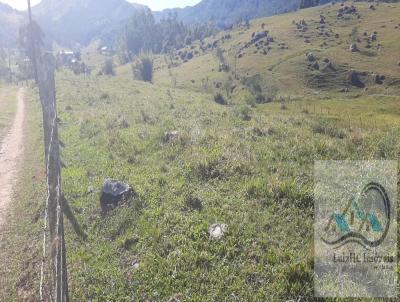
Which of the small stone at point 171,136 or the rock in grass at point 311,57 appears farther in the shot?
the rock in grass at point 311,57

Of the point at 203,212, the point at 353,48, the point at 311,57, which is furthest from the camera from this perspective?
the point at 353,48

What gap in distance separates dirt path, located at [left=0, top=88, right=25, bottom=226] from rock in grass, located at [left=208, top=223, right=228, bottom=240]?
10.9 m

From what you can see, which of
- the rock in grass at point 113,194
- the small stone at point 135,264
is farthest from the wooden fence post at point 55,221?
the small stone at point 135,264

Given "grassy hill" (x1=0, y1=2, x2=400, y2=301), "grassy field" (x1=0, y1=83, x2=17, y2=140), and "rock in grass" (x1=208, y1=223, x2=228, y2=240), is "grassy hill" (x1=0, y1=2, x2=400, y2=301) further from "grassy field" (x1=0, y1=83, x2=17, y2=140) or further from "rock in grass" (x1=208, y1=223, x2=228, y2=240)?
"grassy field" (x1=0, y1=83, x2=17, y2=140)

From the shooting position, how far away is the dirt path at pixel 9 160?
2037cm

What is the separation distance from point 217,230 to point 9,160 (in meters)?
20.4

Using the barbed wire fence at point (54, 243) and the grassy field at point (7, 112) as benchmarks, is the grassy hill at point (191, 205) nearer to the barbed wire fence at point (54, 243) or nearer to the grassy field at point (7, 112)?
the barbed wire fence at point (54, 243)

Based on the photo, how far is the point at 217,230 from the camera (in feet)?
40.9

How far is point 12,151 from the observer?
2911 centimetres

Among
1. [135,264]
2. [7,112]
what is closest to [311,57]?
[7,112]

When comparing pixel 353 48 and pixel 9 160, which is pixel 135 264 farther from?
pixel 353 48

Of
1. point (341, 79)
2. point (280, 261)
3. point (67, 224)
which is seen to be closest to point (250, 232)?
point (280, 261)

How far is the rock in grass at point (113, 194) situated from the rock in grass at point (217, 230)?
463cm

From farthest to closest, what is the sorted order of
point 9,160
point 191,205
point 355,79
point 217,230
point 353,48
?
point 353,48
point 355,79
point 9,160
point 191,205
point 217,230
